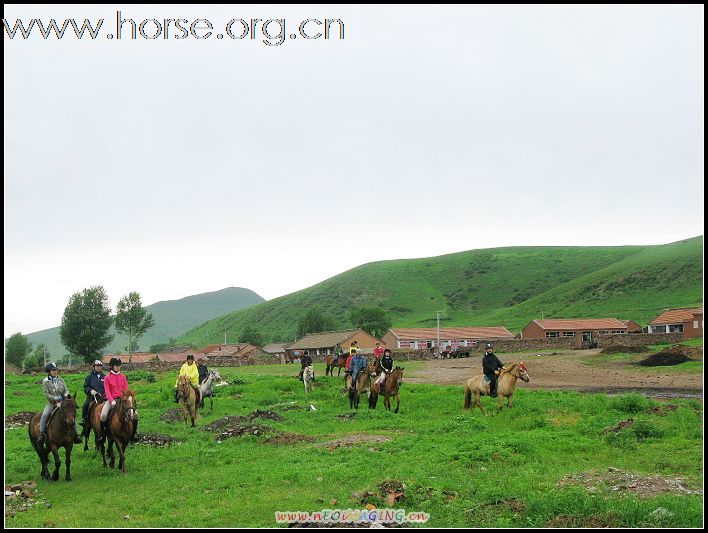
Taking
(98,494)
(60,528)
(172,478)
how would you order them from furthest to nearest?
1. (172,478)
2. (98,494)
3. (60,528)

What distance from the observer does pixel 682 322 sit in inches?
3332

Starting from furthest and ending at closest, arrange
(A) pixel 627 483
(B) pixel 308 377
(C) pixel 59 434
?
(B) pixel 308 377 < (C) pixel 59 434 < (A) pixel 627 483

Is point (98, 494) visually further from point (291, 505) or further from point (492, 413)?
point (492, 413)

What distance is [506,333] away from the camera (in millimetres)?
115312

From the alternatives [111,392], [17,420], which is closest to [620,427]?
[111,392]

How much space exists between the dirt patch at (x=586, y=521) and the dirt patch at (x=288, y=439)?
9.70 m

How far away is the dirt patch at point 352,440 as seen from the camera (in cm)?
1614

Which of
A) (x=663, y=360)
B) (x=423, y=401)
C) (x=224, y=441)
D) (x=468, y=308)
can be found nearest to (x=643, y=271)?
(x=468, y=308)

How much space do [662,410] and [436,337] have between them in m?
93.8

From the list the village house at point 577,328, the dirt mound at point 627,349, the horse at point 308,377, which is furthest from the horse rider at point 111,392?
the village house at point 577,328

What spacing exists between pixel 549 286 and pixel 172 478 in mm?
183461

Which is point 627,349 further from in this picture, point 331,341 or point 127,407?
point 331,341

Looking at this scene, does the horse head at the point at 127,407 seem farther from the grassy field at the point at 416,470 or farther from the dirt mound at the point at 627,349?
the dirt mound at the point at 627,349

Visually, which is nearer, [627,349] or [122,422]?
[122,422]
